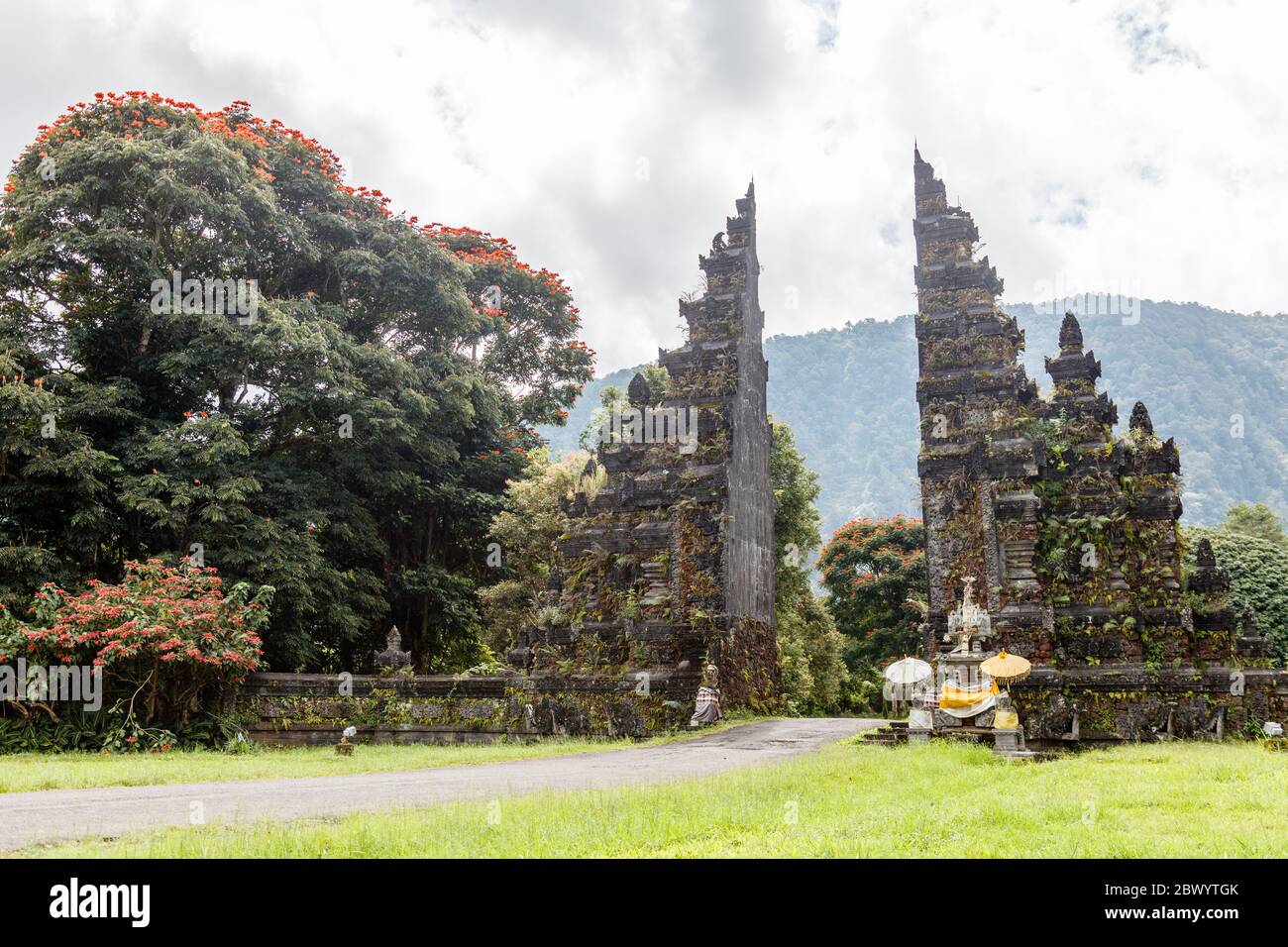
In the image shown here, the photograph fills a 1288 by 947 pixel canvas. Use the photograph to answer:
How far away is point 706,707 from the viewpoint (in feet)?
56.3

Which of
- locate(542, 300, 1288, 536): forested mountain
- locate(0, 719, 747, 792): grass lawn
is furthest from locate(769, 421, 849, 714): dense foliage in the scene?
locate(542, 300, 1288, 536): forested mountain

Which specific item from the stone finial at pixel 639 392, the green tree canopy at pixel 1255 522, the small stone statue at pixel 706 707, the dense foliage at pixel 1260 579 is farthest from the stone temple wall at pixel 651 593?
the green tree canopy at pixel 1255 522

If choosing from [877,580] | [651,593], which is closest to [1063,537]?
[651,593]

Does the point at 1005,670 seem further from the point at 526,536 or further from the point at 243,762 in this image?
the point at 526,536

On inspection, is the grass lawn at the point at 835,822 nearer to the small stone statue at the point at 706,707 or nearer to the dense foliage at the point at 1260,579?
the small stone statue at the point at 706,707

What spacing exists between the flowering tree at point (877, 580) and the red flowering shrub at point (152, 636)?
22707mm

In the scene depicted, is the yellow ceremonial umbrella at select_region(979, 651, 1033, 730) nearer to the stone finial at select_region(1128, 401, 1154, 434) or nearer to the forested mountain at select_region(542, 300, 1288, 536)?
the stone finial at select_region(1128, 401, 1154, 434)

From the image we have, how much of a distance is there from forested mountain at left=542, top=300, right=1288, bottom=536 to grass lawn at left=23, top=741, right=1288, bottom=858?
373 feet

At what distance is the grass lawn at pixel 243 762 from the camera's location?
11.2 metres

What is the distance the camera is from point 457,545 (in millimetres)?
30109

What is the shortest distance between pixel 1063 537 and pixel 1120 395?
134019 mm
